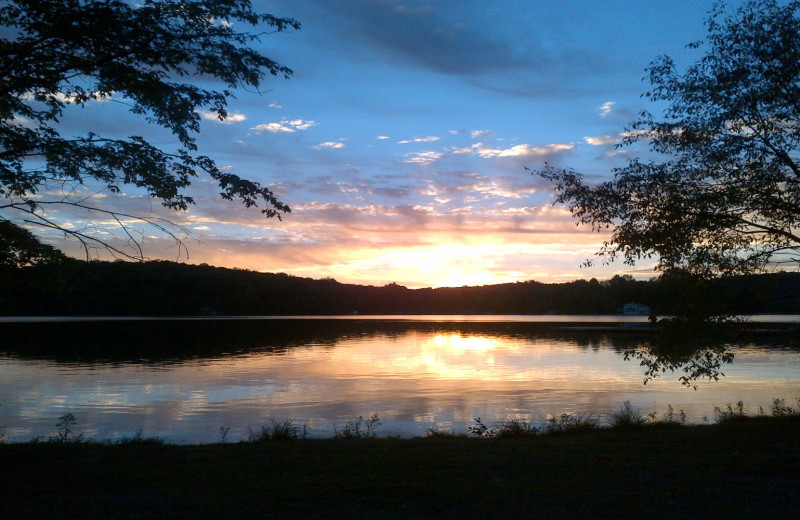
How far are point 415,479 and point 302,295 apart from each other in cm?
15436

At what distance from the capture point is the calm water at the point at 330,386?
21422mm

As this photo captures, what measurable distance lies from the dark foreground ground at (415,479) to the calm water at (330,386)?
6.26m

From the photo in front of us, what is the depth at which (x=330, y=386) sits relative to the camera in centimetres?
3112

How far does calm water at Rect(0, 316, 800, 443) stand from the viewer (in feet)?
70.3

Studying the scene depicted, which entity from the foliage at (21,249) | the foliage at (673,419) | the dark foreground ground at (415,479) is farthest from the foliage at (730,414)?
the foliage at (21,249)

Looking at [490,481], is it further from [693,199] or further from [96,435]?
[96,435]

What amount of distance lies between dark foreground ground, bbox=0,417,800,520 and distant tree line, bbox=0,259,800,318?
9.14ft

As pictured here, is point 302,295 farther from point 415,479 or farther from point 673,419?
point 415,479

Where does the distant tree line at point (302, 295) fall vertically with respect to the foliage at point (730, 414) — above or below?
above

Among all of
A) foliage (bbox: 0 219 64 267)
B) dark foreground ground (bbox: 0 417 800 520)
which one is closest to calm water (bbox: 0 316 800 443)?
dark foreground ground (bbox: 0 417 800 520)

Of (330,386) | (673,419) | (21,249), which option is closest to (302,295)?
(330,386)

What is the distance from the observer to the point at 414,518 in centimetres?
679

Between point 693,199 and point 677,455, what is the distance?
6.01 m

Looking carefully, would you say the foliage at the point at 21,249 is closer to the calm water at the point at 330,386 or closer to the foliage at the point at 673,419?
the calm water at the point at 330,386
